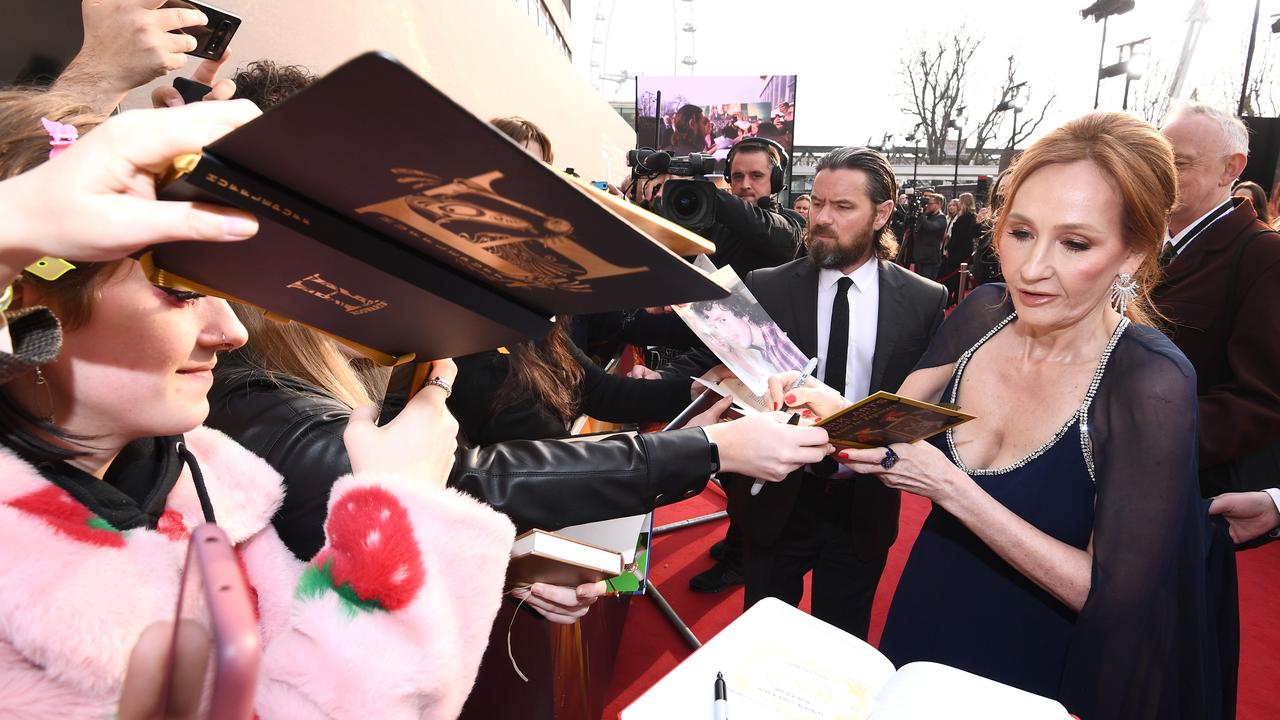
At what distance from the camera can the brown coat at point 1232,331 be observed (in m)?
2.24

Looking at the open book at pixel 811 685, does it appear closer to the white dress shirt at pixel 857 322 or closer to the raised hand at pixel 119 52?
the white dress shirt at pixel 857 322

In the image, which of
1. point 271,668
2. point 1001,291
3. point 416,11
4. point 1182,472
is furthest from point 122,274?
point 416,11

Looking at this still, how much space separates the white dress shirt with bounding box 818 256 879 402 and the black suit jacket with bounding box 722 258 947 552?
0.04 metres

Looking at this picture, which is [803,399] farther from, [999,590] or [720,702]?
[720,702]

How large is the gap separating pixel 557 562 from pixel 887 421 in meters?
0.78

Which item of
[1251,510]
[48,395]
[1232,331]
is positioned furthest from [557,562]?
[1232,331]

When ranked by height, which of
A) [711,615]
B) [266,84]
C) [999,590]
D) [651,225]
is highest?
[266,84]

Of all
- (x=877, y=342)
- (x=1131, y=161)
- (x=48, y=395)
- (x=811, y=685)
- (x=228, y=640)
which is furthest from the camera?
(x=877, y=342)

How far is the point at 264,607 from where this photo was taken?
1000 millimetres

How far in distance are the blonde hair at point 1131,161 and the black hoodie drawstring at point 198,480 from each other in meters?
1.78

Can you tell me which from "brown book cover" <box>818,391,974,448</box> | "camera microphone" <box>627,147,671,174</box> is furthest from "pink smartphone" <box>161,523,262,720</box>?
"camera microphone" <box>627,147,671,174</box>

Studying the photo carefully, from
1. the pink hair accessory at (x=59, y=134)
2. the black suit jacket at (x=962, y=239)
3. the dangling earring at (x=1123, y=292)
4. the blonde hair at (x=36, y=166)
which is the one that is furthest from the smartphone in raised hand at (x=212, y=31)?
the black suit jacket at (x=962, y=239)

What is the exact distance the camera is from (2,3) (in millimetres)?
1707

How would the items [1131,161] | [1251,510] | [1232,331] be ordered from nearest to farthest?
1. [1131,161]
2. [1251,510]
3. [1232,331]
